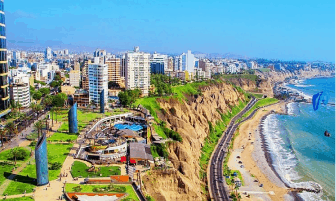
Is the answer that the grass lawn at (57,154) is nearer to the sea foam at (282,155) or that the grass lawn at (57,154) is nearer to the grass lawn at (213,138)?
the grass lawn at (213,138)

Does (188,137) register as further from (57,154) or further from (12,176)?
(12,176)

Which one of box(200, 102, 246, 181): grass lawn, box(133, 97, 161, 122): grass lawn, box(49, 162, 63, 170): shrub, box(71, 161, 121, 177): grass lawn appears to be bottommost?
box(200, 102, 246, 181): grass lawn

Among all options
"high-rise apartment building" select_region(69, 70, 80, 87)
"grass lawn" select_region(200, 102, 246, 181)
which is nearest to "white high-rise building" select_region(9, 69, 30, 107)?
"high-rise apartment building" select_region(69, 70, 80, 87)

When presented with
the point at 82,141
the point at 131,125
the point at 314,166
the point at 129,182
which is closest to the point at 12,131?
the point at 82,141

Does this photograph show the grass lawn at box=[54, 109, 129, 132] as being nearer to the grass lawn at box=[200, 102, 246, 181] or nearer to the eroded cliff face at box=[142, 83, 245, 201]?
the eroded cliff face at box=[142, 83, 245, 201]

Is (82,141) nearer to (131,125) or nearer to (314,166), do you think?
(131,125)

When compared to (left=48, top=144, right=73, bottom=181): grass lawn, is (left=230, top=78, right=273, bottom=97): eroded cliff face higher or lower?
higher
